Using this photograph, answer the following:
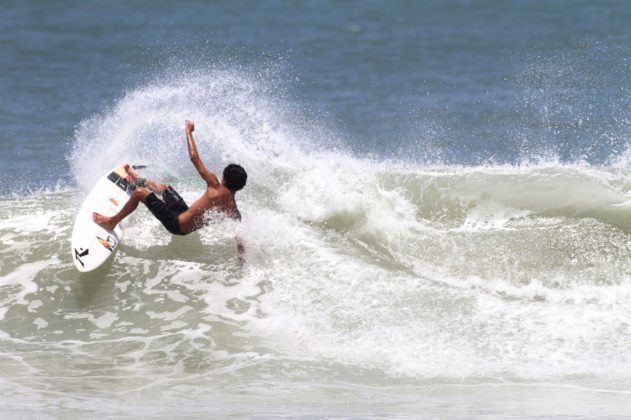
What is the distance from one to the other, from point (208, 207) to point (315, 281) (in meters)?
1.20

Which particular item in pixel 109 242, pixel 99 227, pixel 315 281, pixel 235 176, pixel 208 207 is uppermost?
pixel 235 176

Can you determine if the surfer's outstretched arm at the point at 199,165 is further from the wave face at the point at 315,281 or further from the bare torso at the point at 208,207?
the wave face at the point at 315,281

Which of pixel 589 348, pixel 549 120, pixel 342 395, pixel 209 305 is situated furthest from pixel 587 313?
pixel 549 120

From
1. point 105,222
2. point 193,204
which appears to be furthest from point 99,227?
point 193,204

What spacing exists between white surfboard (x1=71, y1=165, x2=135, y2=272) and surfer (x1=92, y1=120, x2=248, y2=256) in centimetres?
10

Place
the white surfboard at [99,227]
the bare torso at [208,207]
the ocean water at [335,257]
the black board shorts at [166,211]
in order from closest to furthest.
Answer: the ocean water at [335,257], the bare torso at [208,207], the black board shorts at [166,211], the white surfboard at [99,227]

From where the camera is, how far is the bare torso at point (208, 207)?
8906mm

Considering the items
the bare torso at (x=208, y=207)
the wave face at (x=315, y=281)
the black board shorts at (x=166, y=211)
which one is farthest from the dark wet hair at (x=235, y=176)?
the wave face at (x=315, y=281)

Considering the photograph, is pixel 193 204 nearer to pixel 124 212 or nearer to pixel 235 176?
pixel 235 176

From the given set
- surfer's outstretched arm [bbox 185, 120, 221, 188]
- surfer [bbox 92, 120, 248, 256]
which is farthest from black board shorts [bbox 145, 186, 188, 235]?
surfer's outstretched arm [bbox 185, 120, 221, 188]

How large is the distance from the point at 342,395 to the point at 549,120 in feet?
35.7

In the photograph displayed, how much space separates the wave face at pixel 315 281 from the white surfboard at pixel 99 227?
27 centimetres

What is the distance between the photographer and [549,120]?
17.0 m

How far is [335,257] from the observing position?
384 inches
